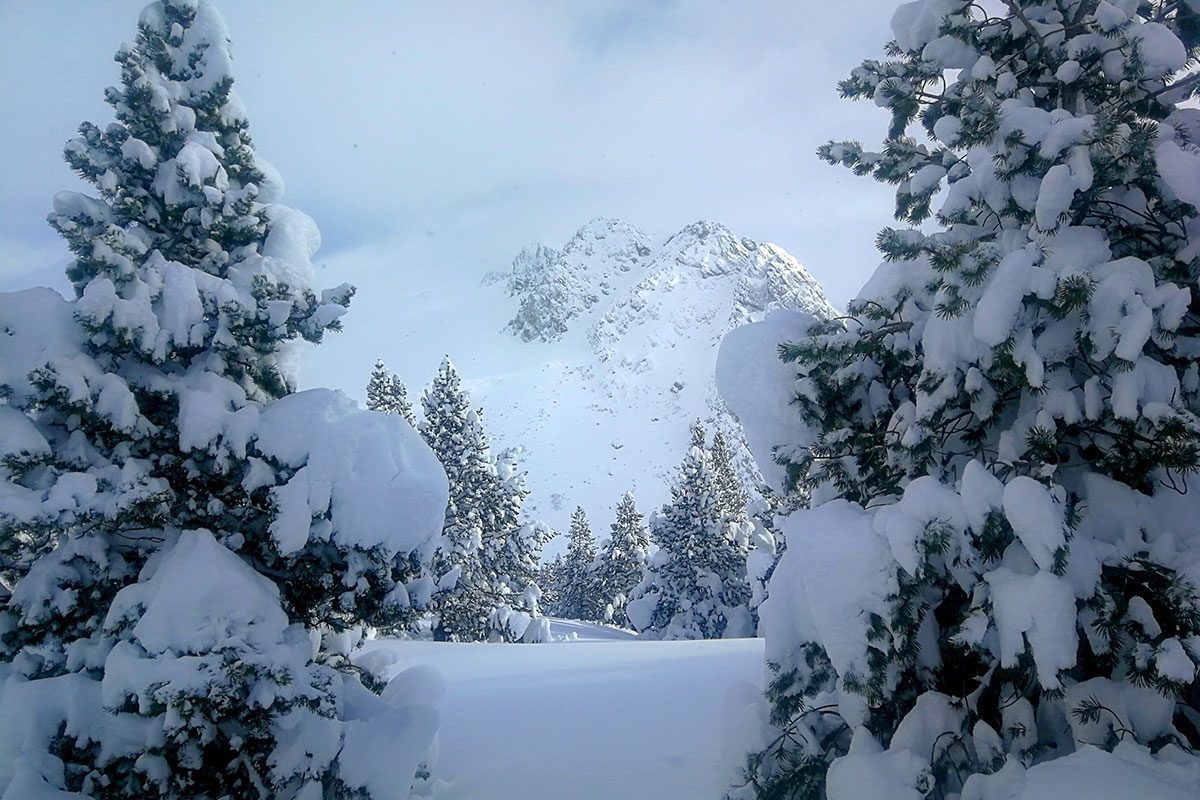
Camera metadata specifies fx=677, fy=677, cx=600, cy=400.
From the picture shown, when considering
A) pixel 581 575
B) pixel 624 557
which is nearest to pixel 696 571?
pixel 624 557

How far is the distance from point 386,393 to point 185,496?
24755 millimetres

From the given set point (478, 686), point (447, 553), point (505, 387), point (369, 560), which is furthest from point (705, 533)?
point (505, 387)

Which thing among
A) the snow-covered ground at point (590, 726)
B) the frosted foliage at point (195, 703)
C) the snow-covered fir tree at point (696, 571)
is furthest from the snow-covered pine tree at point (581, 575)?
the frosted foliage at point (195, 703)

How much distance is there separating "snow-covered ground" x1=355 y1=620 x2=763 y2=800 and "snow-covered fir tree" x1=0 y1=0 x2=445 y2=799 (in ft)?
4.83

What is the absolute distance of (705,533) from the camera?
1177 inches

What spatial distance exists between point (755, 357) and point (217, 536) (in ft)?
14.9

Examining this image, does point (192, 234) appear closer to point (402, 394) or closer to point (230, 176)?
point (230, 176)

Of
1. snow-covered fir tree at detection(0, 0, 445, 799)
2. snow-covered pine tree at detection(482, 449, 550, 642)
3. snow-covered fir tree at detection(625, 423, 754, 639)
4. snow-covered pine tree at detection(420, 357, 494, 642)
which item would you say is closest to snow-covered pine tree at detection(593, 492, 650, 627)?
snow-covered fir tree at detection(625, 423, 754, 639)

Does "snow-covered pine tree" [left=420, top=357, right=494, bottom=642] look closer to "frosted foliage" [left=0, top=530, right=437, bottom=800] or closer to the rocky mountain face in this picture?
"frosted foliage" [left=0, top=530, right=437, bottom=800]

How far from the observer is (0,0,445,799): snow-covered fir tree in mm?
4672

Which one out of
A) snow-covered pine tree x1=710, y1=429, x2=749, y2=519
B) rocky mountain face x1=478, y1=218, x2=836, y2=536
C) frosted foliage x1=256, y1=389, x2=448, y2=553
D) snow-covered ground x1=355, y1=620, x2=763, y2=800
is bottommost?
snow-covered ground x1=355, y1=620, x2=763, y2=800

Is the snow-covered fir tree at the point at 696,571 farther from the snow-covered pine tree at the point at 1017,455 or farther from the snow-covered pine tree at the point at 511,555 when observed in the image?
the snow-covered pine tree at the point at 1017,455

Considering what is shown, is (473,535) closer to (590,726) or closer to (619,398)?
(590,726)

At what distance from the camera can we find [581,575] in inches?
2015
